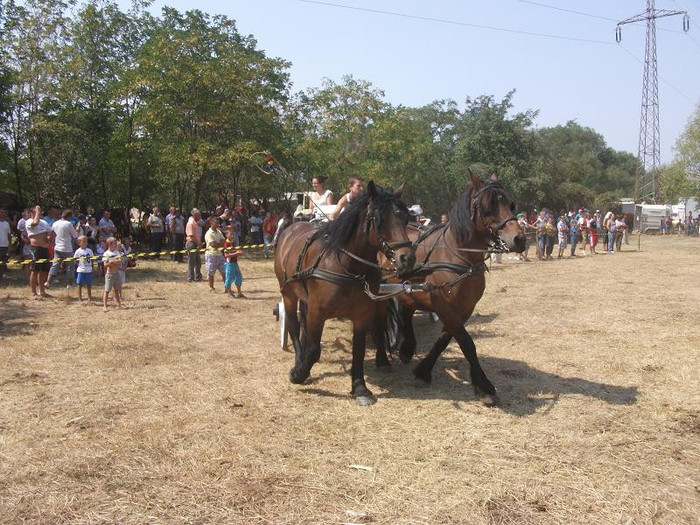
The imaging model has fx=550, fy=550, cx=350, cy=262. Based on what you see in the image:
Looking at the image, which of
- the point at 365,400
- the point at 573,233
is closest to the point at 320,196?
the point at 365,400

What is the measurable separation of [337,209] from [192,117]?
55.4 ft

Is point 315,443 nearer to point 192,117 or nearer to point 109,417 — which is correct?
point 109,417

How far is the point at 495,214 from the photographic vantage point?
5.55 metres

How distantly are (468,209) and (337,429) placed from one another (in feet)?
8.61

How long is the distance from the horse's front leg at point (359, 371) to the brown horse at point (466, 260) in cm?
80

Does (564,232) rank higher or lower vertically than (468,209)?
lower

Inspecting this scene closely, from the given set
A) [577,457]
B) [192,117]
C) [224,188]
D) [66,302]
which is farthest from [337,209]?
[224,188]

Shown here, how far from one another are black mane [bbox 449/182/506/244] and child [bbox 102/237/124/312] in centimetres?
696

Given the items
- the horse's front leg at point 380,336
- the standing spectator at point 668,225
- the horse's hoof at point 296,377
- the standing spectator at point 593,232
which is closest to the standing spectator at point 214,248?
the horse's front leg at point 380,336

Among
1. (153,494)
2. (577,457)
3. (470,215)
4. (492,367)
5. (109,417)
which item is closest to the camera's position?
(153,494)

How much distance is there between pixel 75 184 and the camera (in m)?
21.6

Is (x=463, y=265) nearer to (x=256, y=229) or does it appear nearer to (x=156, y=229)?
(x=156, y=229)

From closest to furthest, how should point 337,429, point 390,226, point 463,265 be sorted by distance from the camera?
point 337,429, point 390,226, point 463,265

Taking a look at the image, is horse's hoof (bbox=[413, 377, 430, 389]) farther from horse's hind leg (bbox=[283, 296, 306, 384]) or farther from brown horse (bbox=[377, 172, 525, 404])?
horse's hind leg (bbox=[283, 296, 306, 384])
